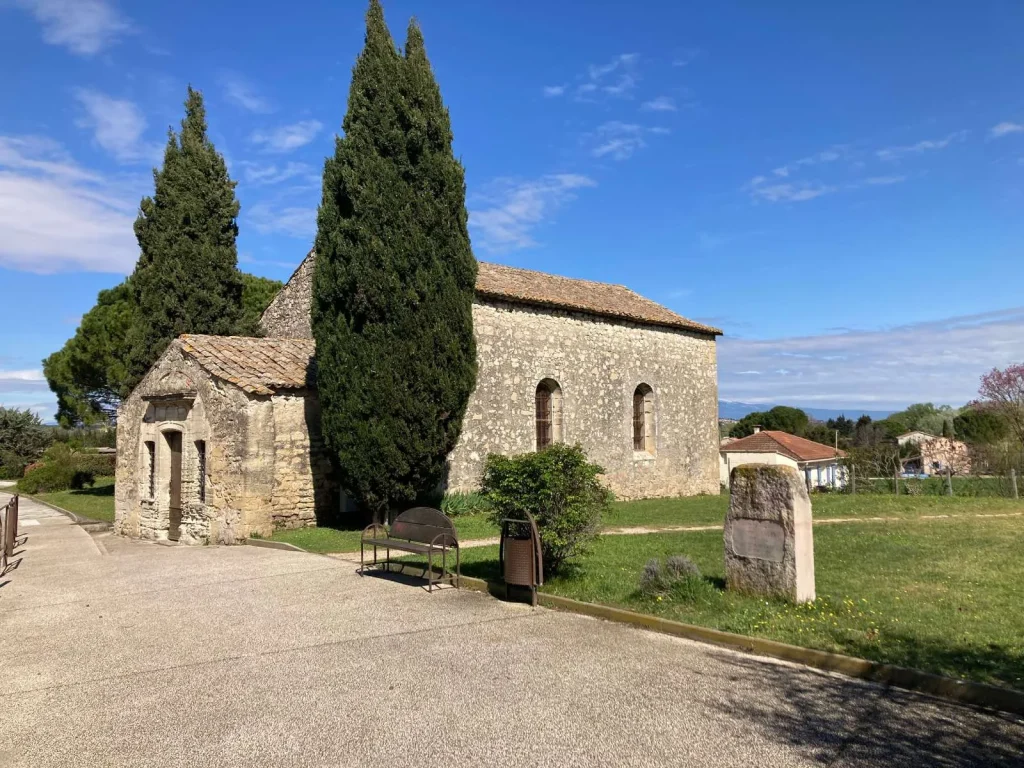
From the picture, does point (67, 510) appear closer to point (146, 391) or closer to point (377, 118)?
point (146, 391)

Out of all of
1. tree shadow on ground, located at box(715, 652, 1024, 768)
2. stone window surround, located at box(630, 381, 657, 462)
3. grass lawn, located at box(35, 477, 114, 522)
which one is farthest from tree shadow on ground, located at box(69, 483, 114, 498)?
tree shadow on ground, located at box(715, 652, 1024, 768)

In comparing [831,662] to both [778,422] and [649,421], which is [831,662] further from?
[778,422]

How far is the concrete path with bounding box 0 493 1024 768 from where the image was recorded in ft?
12.9

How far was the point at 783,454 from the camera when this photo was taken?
38344 millimetres

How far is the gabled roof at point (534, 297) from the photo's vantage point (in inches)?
689

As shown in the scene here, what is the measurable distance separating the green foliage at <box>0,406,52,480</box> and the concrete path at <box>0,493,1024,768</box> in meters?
39.8

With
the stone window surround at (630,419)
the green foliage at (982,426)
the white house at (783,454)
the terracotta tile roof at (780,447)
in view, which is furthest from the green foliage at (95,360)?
the green foliage at (982,426)

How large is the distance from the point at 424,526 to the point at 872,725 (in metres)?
5.58

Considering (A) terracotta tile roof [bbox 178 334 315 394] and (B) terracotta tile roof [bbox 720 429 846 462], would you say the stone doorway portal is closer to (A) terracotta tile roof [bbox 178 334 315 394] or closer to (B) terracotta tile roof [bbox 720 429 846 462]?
(A) terracotta tile roof [bbox 178 334 315 394]

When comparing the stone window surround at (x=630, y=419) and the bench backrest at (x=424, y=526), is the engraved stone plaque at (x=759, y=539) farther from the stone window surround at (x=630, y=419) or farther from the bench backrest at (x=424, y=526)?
the stone window surround at (x=630, y=419)

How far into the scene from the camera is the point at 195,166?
63.6 ft

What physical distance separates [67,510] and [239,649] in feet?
66.3

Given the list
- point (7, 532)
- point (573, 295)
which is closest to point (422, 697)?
point (7, 532)

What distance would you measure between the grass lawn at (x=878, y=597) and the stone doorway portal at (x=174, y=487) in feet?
24.4
